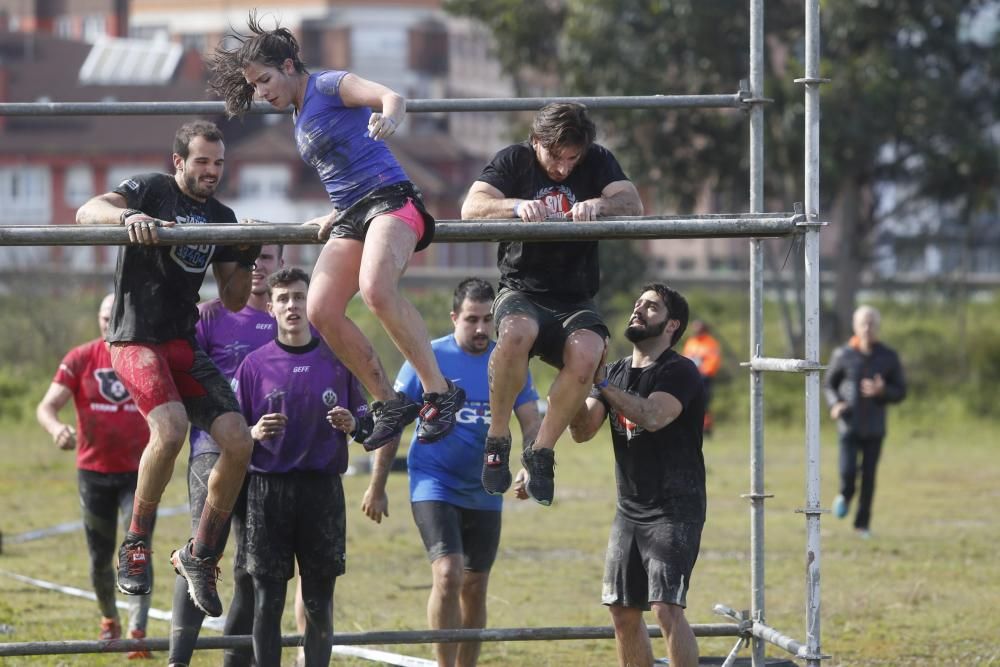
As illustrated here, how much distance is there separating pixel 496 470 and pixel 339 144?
58.6 inches

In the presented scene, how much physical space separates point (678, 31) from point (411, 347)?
878 inches

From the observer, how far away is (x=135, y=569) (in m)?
6.62

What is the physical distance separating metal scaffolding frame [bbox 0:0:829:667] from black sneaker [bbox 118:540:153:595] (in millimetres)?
693

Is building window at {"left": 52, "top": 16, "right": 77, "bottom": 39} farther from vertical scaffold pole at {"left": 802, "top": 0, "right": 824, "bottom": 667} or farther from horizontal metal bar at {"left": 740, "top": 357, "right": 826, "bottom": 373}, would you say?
vertical scaffold pole at {"left": 802, "top": 0, "right": 824, "bottom": 667}

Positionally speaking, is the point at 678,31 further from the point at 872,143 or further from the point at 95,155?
the point at 95,155

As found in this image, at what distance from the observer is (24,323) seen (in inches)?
1085

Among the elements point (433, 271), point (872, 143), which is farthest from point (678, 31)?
point (433, 271)

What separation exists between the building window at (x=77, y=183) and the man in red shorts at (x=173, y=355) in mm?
46617

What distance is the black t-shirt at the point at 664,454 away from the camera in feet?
23.5

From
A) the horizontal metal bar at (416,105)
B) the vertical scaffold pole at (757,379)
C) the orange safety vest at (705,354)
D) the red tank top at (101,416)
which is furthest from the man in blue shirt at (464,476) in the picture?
the orange safety vest at (705,354)

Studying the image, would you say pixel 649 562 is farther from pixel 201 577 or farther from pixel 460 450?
pixel 201 577

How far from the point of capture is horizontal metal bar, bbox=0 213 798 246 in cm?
607

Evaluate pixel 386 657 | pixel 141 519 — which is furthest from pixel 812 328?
pixel 386 657

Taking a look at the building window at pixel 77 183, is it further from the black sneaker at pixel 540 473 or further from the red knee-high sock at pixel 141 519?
the black sneaker at pixel 540 473
